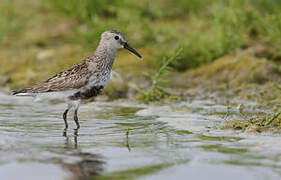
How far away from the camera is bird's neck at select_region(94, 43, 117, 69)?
782 centimetres

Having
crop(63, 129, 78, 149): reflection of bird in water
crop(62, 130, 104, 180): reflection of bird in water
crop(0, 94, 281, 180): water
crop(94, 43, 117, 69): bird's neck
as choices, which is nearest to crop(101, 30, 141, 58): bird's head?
crop(94, 43, 117, 69): bird's neck

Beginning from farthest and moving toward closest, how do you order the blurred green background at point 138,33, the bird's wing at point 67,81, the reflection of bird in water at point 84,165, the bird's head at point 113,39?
the blurred green background at point 138,33 < the bird's head at point 113,39 < the bird's wing at point 67,81 < the reflection of bird in water at point 84,165

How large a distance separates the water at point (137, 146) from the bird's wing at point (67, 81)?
451 millimetres

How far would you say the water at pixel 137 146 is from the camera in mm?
4891

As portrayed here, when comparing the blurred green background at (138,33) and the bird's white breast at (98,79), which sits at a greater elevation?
the blurred green background at (138,33)

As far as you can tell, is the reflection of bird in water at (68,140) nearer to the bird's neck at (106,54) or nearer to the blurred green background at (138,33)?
the bird's neck at (106,54)

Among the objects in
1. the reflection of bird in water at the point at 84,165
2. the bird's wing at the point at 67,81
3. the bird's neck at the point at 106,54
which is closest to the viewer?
the reflection of bird in water at the point at 84,165

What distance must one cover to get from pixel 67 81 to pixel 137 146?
206cm

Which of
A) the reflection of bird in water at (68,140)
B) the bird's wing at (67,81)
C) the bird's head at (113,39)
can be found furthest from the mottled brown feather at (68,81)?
the reflection of bird in water at (68,140)

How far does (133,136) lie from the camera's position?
21.1 feet

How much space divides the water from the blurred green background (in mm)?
2847

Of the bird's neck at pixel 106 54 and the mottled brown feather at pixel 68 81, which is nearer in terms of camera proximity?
the mottled brown feather at pixel 68 81

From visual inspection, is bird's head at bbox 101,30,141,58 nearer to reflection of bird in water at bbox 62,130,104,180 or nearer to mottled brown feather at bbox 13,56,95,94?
mottled brown feather at bbox 13,56,95,94

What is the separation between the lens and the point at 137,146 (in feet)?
19.3
